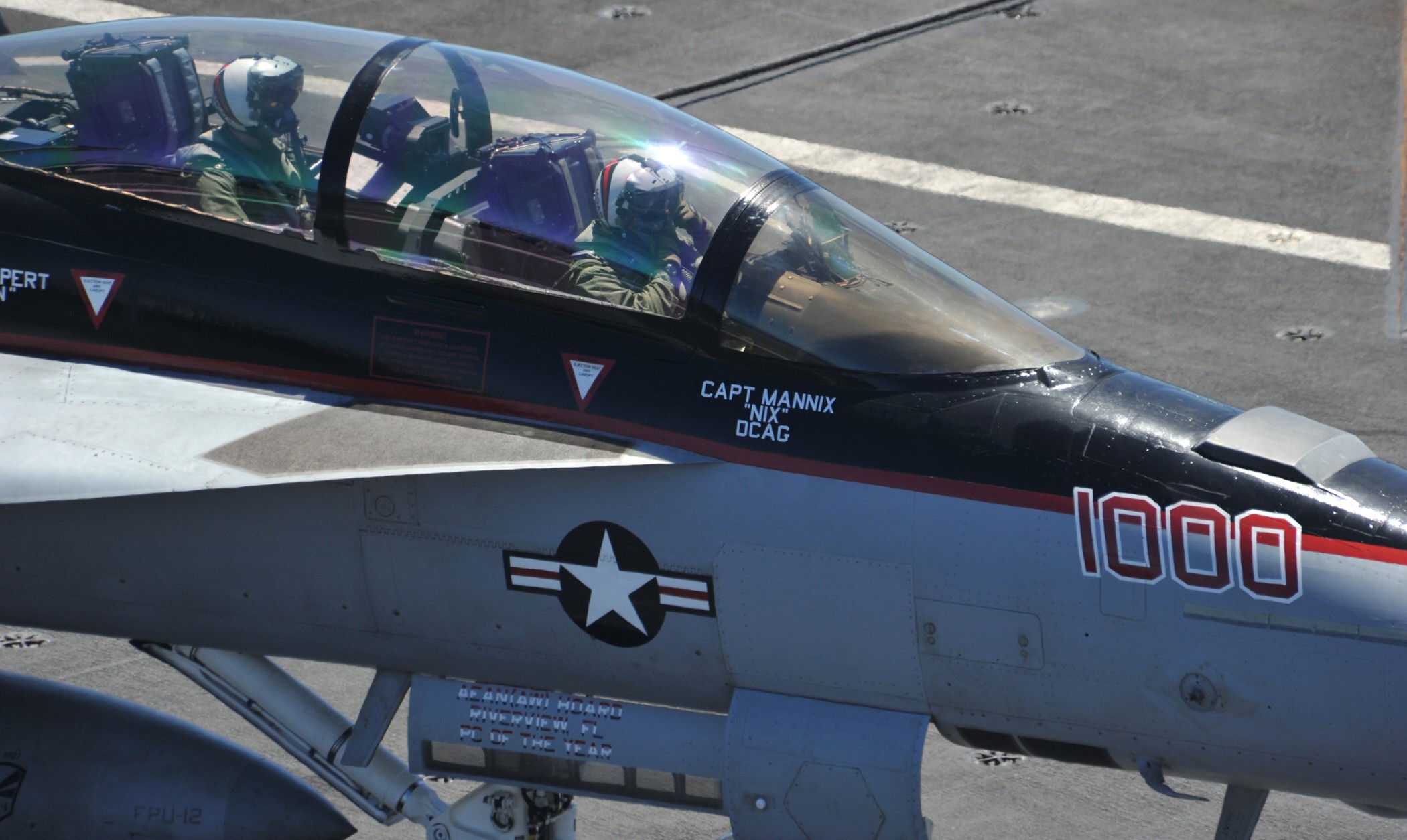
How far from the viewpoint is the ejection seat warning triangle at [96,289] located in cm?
653

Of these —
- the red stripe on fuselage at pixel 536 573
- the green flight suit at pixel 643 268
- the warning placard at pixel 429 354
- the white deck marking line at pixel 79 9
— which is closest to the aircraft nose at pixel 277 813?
the red stripe on fuselage at pixel 536 573

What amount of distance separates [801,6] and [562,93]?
1392 cm

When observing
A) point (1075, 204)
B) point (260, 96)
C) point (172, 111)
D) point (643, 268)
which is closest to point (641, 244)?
point (643, 268)

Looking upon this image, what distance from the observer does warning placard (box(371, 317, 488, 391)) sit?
6.21 metres

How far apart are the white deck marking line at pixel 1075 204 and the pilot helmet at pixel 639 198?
9.65 meters

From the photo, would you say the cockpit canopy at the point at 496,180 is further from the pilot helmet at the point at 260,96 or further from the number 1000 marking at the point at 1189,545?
the number 1000 marking at the point at 1189,545

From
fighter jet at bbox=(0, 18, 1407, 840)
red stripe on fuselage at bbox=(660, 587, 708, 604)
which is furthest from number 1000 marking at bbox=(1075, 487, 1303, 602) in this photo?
red stripe on fuselage at bbox=(660, 587, 708, 604)

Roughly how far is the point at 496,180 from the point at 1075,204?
10.2 m

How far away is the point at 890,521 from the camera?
227 inches

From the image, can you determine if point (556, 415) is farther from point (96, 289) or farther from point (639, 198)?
point (96, 289)

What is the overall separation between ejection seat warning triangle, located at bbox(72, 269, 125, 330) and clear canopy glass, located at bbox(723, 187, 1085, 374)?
2495 millimetres

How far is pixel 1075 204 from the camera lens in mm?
15641

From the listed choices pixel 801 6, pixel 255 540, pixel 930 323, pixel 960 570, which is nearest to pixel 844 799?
pixel 960 570

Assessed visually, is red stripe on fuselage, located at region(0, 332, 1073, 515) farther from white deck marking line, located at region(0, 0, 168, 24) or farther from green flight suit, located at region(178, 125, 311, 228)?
white deck marking line, located at region(0, 0, 168, 24)
